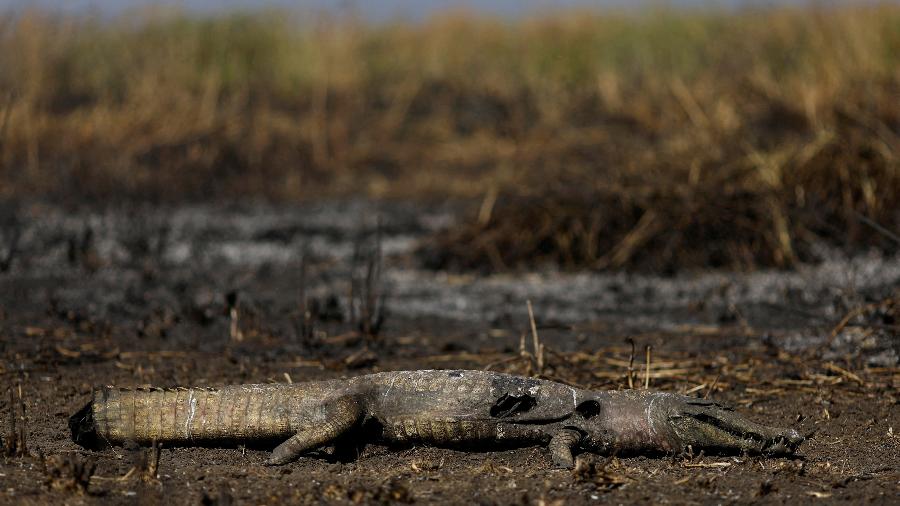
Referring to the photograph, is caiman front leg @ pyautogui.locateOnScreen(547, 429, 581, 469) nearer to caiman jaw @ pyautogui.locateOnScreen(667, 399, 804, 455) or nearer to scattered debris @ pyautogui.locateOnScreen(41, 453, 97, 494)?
caiman jaw @ pyautogui.locateOnScreen(667, 399, 804, 455)

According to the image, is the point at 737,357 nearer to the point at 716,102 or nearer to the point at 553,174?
the point at 553,174

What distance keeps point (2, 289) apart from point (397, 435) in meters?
4.42

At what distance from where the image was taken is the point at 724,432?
4.35 metres

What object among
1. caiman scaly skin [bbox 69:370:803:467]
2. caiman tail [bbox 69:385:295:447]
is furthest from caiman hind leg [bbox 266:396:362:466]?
caiman tail [bbox 69:385:295:447]

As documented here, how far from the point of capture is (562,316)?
24.2 ft

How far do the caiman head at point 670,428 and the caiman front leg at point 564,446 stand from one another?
5 cm

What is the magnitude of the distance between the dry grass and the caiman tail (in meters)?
4.57

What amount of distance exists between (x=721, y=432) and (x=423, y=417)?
3.78ft

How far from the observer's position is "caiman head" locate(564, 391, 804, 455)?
170 inches

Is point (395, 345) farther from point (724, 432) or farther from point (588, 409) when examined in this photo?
point (724, 432)

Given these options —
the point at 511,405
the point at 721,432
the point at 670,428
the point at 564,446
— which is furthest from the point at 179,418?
the point at 721,432

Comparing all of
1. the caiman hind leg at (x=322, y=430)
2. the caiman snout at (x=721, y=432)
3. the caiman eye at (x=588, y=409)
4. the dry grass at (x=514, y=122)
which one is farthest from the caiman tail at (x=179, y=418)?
the dry grass at (x=514, y=122)

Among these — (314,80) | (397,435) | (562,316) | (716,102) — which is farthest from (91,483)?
(314,80)

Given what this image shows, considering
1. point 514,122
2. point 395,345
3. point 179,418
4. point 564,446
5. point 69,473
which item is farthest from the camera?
point 514,122
